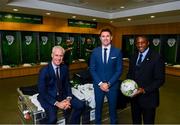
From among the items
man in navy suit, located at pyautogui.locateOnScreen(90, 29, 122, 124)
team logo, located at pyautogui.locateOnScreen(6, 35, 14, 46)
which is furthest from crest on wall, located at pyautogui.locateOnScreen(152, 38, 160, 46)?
man in navy suit, located at pyautogui.locateOnScreen(90, 29, 122, 124)

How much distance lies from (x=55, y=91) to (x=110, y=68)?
35.2 inches

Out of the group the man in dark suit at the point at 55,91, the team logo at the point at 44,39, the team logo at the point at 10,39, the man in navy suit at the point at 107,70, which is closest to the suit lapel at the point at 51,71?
the man in dark suit at the point at 55,91

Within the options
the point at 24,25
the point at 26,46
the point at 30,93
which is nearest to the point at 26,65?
the point at 26,46

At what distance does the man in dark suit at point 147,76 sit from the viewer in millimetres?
2194

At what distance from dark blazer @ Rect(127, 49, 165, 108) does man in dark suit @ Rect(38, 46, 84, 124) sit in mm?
963

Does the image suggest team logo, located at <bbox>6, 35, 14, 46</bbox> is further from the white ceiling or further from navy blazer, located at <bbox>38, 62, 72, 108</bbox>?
navy blazer, located at <bbox>38, 62, 72, 108</bbox>

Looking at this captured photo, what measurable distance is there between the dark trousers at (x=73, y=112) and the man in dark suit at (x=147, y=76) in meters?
0.86

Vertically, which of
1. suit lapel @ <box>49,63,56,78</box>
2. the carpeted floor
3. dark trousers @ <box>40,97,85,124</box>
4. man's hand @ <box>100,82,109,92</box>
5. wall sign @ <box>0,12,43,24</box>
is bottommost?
the carpeted floor

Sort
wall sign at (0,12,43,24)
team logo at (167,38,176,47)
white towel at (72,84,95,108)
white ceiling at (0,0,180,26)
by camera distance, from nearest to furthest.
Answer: white towel at (72,84,95,108) < white ceiling at (0,0,180,26) < wall sign at (0,12,43,24) < team logo at (167,38,176,47)

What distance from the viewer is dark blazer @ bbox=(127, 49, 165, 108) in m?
2.19

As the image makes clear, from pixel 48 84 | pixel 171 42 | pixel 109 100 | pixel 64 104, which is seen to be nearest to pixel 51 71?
pixel 48 84

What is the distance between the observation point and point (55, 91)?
101 inches

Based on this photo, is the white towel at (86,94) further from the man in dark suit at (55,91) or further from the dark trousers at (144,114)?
the dark trousers at (144,114)

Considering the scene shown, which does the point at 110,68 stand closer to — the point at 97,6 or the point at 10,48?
the point at 97,6
